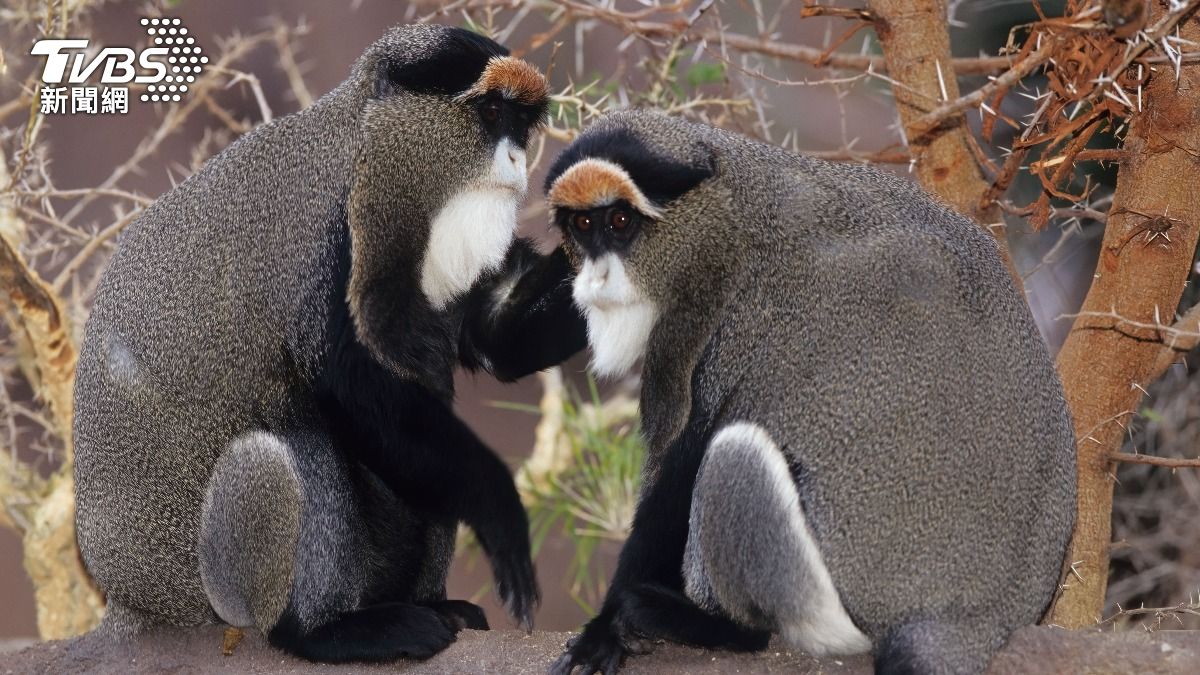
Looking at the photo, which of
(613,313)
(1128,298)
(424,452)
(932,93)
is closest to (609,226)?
(613,313)

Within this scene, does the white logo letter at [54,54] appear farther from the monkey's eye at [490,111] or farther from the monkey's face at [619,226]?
the monkey's face at [619,226]

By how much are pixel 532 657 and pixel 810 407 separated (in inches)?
51.1

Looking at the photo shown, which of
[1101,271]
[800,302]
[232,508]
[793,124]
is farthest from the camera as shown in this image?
[793,124]

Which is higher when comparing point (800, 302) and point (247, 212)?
point (247, 212)

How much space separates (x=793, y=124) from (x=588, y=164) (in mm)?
4834

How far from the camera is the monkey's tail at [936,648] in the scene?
405 centimetres

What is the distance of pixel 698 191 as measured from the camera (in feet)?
14.6

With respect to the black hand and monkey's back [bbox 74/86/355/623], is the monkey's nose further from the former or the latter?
the black hand

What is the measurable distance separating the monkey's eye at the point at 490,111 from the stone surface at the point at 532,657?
5.99 feet

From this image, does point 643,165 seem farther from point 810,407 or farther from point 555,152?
point 555,152

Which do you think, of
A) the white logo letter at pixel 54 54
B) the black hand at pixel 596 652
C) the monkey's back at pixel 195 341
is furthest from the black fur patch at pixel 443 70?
the white logo letter at pixel 54 54

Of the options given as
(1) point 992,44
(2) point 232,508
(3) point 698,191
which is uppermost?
(1) point 992,44

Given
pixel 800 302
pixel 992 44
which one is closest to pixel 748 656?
pixel 800 302

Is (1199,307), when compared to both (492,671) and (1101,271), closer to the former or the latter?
(1101,271)
